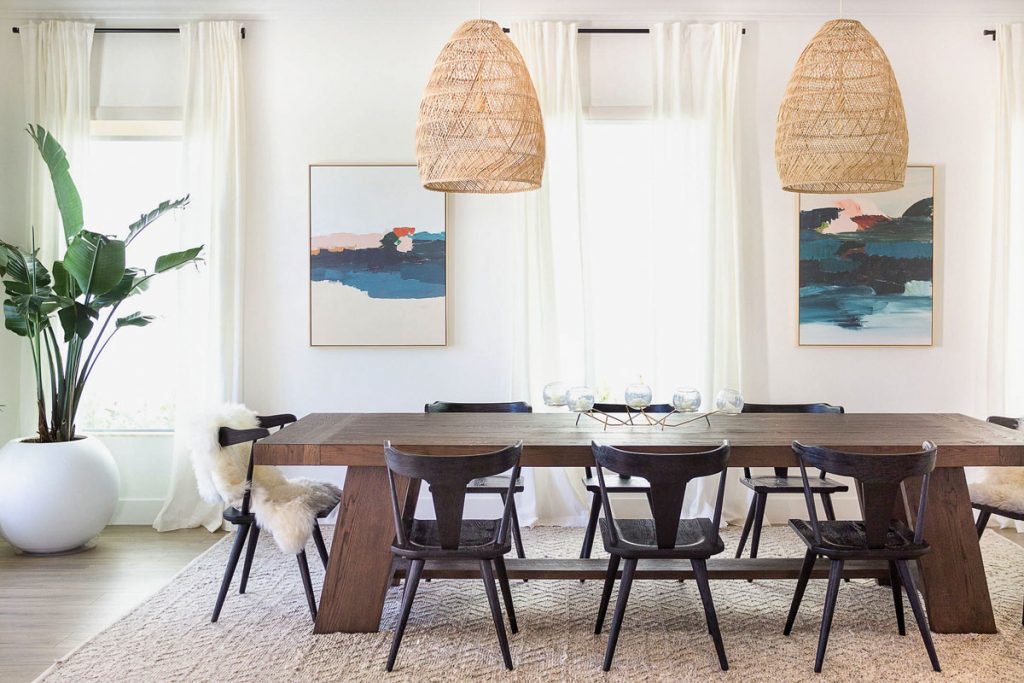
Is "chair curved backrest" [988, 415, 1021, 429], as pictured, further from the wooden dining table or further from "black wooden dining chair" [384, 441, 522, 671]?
"black wooden dining chair" [384, 441, 522, 671]

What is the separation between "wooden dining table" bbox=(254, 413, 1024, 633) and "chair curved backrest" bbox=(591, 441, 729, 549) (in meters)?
0.29

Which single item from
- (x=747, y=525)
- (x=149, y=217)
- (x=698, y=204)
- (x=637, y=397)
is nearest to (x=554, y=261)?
(x=698, y=204)

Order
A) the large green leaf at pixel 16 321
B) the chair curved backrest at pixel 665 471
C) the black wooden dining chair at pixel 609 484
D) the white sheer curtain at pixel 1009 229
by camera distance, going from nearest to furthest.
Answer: the chair curved backrest at pixel 665 471 → the black wooden dining chair at pixel 609 484 → the large green leaf at pixel 16 321 → the white sheer curtain at pixel 1009 229

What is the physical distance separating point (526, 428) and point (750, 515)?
131 cm

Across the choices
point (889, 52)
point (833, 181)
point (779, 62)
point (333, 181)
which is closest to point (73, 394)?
point (333, 181)

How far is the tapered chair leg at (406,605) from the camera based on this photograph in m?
3.03

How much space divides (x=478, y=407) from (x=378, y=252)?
1.29 meters

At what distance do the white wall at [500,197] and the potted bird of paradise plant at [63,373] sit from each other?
28.0 inches

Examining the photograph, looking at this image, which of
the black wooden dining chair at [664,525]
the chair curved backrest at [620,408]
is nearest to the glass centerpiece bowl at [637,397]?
the chair curved backrest at [620,408]

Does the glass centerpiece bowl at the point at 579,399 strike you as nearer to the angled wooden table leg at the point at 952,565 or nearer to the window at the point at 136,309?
the angled wooden table leg at the point at 952,565

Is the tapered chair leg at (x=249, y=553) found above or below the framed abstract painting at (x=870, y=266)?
below

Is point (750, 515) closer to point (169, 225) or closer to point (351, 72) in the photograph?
point (351, 72)

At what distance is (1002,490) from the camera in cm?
369

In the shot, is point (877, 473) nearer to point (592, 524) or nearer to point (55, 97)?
point (592, 524)
